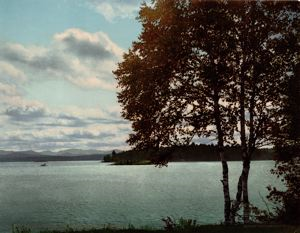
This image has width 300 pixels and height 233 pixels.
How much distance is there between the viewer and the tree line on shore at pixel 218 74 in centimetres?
2597

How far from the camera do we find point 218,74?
25812mm

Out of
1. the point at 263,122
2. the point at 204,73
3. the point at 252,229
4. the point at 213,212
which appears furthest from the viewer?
the point at 213,212

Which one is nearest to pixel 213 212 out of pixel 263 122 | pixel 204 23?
pixel 263 122

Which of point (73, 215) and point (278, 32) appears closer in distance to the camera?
point (278, 32)

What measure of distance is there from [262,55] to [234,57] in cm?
156

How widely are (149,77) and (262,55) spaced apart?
6.50m

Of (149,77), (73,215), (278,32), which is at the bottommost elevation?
(73,215)

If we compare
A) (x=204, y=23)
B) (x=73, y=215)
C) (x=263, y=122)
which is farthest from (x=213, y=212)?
(x=204, y=23)

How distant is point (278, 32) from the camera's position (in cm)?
2678

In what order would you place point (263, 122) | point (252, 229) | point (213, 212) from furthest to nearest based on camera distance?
point (213, 212) → point (263, 122) → point (252, 229)

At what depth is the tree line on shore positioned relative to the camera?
26.0m

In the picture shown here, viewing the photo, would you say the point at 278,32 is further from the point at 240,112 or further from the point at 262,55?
the point at 240,112

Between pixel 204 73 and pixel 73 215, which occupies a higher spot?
pixel 204 73

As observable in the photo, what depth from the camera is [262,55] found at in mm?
26578
